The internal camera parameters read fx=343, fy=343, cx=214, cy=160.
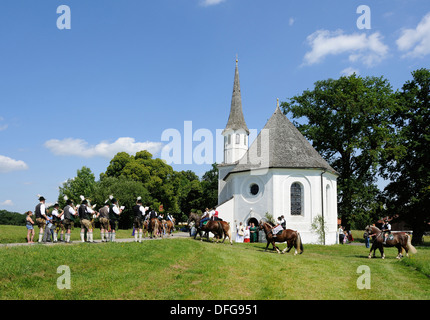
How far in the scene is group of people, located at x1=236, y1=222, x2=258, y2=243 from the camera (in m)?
28.5

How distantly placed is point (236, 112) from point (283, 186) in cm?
1563

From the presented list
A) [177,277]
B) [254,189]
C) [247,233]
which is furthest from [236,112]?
[177,277]

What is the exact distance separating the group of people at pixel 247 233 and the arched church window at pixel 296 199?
13.4 feet

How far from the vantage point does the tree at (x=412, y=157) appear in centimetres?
3647

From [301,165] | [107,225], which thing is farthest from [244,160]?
[107,225]

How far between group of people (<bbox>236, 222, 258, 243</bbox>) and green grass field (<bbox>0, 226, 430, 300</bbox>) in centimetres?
1370

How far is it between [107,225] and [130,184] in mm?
30459

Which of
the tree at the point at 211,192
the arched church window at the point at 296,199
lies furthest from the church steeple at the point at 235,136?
the tree at the point at 211,192

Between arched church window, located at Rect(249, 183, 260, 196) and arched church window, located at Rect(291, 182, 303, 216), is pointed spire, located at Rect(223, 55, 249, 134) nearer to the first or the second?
arched church window, located at Rect(249, 183, 260, 196)

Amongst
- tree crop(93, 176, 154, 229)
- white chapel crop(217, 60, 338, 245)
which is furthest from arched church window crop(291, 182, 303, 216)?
tree crop(93, 176, 154, 229)

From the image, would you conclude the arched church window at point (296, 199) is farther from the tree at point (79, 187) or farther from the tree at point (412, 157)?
the tree at point (79, 187)

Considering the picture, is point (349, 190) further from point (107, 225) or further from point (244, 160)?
point (107, 225)

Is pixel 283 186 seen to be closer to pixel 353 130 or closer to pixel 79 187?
pixel 353 130

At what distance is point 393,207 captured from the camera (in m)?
38.9
